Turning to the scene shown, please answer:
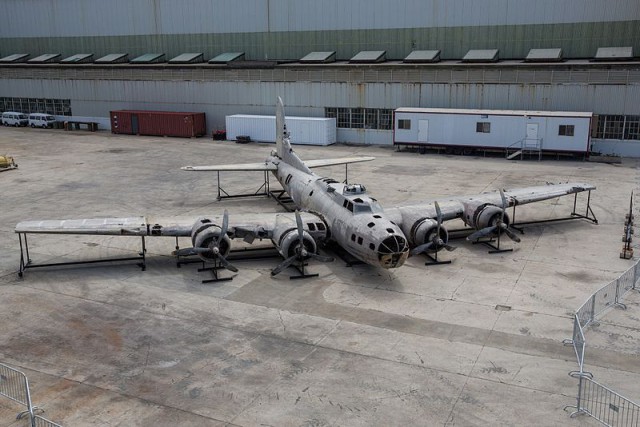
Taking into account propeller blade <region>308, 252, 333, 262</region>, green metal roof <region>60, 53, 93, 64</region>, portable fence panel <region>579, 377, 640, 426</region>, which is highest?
green metal roof <region>60, 53, 93, 64</region>

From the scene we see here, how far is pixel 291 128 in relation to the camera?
6919cm

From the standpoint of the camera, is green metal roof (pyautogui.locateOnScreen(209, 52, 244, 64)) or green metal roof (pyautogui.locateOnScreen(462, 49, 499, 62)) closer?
green metal roof (pyautogui.locateOnScreen(462, 49, 499, 62))

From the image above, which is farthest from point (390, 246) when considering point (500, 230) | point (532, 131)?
point (532, 131)

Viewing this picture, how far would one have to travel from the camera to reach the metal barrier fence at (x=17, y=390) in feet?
55.0

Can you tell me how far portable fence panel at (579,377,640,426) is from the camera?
16734mm

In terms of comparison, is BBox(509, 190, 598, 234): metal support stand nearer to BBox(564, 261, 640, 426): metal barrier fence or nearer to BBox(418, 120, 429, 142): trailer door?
BBox(564, 261, 640, 426): metal barrier fence

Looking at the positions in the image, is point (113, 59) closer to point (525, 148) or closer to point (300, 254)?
point (525, 148)

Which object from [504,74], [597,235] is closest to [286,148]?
[597,235]

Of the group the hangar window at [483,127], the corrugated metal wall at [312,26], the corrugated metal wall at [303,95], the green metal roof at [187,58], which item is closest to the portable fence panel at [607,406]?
the hangar window at [483,127]


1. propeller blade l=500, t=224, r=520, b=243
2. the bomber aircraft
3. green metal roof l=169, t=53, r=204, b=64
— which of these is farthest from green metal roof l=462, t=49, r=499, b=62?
propeller blade l=500, t=224, r=520, b=243

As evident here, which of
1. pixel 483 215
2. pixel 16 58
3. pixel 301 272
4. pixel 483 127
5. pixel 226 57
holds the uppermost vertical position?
pixel 16 58

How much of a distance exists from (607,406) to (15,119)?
294ft

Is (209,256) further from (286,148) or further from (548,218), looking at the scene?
(548,218)

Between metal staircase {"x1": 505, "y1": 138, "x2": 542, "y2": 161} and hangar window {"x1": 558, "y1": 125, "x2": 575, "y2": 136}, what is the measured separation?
1970 millimetres
